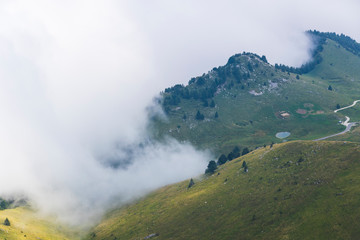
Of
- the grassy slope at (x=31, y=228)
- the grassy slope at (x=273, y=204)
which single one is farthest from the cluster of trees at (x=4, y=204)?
the grassy slope at (x=273, y=204)

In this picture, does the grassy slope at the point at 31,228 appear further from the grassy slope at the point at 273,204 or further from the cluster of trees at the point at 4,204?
the grassy slope at the point at 273,204

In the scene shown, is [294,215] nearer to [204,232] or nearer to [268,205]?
[268,205]

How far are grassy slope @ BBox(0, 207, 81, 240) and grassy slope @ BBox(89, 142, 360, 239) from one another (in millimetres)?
21735

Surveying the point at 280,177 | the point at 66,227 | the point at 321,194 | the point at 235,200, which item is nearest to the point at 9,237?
the point at 66,227

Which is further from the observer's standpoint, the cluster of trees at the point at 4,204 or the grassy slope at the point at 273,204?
the cluster of trees at the point at 4,204

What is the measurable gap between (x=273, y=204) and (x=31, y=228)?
11405 cm

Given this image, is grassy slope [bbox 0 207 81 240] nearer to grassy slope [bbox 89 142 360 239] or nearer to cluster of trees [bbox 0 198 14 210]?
cluster of trees [bbox 0 198 14 210]

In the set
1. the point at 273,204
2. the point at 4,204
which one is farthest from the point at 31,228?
the point at 273,204

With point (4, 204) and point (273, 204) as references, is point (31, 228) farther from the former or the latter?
point (273, 204)

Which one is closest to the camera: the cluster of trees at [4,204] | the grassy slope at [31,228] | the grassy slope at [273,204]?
the grassy slope at [273,204]

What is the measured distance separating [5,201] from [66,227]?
237ft

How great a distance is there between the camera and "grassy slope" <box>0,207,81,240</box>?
11441 cm

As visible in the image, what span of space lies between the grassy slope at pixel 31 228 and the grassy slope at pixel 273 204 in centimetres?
2174

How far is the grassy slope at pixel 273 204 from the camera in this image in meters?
73.6
